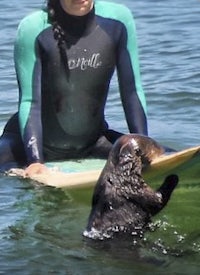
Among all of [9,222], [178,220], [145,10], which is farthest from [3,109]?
[145,10]

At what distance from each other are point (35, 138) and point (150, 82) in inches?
136

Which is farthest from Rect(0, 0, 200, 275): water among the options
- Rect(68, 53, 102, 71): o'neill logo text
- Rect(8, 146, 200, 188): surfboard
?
Rect(68, 53, 102, 71): o'neill logo text

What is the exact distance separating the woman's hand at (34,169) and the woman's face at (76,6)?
34.1 inches

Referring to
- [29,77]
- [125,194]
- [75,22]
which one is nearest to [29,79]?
[29,77]

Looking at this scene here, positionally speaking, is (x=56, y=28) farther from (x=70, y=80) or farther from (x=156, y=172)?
(x=156, y=172)

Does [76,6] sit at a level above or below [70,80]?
above

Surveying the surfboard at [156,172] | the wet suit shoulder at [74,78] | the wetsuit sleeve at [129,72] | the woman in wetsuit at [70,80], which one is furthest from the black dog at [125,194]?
the wetsuit sleeve at [129,72]

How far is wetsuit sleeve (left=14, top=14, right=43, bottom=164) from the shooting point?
18.7 ft

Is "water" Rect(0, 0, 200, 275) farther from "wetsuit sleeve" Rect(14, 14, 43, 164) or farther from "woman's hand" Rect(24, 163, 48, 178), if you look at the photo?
"wetsuit sleeve" Rect(14, 14, 43, 164)

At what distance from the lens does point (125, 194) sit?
439 cm

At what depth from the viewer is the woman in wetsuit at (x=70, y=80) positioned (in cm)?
572

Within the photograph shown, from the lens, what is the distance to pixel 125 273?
448 centimetres

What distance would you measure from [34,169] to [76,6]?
37.4 inches

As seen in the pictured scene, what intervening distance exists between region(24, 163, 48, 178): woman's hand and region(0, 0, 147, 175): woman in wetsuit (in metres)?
0.05
